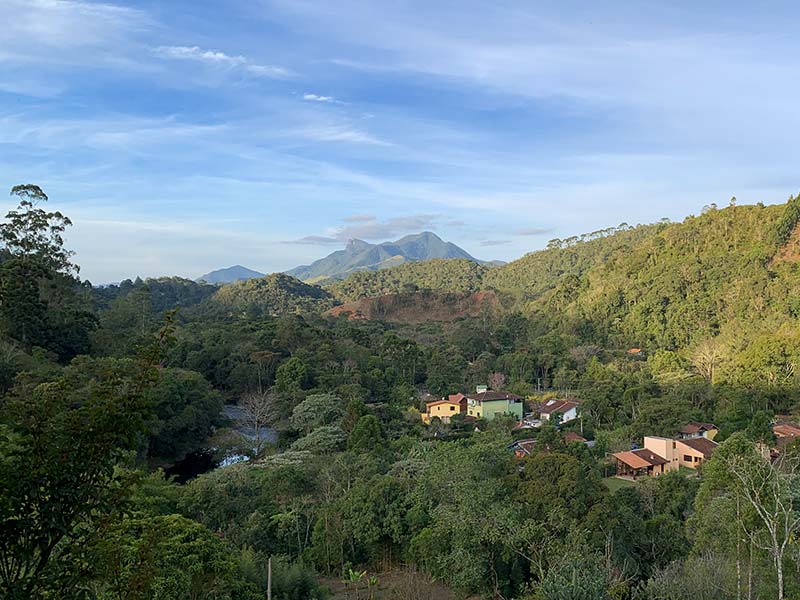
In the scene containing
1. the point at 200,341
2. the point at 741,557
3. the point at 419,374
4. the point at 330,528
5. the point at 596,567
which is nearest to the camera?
the point at 596,567

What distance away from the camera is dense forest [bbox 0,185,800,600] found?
3.13m

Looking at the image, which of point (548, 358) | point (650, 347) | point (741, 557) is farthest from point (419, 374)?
point (741, 557)

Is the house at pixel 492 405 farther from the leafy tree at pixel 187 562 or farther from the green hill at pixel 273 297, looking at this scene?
the green hill at pixel 273 297

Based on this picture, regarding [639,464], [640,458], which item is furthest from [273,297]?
[639,464]

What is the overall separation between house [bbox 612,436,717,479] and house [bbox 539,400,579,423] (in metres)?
5.37

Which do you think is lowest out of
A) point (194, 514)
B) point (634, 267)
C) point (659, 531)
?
point (659, 531)

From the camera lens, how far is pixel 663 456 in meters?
21.7

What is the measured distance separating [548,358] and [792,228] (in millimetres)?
20905

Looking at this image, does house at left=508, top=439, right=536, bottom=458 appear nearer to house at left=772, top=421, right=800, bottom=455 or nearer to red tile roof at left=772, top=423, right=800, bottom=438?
house at left=772, top=421, right=800, bottom=455

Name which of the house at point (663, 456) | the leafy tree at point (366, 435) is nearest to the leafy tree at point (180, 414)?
the leafy tree at point (366, 435)

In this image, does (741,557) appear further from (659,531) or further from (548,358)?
(548,358)

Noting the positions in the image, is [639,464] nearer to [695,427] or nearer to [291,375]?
[695,427]

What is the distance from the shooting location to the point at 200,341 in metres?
32.9

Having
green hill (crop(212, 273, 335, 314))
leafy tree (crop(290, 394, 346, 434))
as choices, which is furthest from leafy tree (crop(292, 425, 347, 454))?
green hill (crop(212, 273, 335, 314))
